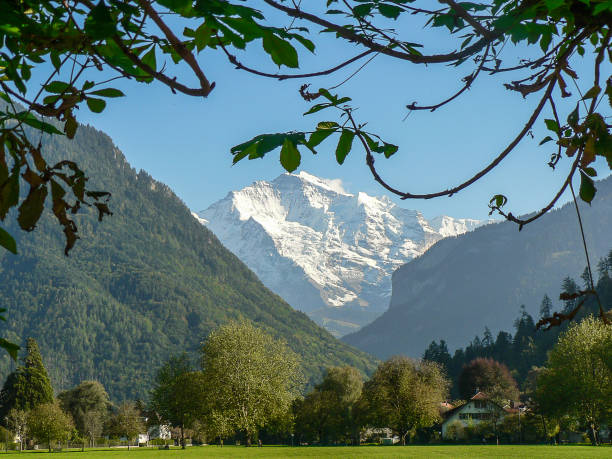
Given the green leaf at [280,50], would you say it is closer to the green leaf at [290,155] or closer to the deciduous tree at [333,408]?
the green leaf at [290,155]

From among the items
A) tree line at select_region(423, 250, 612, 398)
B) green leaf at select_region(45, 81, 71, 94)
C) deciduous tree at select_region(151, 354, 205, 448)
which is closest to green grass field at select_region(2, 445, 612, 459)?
deciduous tree at select_region(151, 354, 205, 448)

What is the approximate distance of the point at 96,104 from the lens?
1.55 metres

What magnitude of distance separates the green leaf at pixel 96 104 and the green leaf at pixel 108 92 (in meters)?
0.05

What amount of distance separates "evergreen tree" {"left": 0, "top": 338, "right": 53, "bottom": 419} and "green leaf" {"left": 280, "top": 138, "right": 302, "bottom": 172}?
7844cm

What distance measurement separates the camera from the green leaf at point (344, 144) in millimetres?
1388

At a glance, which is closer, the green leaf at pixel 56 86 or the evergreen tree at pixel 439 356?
the green leaf at pixel 56 86

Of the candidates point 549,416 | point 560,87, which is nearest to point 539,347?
point 549,416

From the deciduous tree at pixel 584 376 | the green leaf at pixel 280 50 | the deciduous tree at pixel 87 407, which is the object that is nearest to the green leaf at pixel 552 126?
the green leaf at pixel 280 50

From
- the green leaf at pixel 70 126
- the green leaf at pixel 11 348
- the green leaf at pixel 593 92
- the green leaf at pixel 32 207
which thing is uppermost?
A: the green leaf at pixel 70 126

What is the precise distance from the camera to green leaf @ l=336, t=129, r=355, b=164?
139cm

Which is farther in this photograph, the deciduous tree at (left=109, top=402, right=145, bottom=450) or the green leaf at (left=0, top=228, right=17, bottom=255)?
the deciduous tree at (left=109, top=402, right=145, bottom=450)

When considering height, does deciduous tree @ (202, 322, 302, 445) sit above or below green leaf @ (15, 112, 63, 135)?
below

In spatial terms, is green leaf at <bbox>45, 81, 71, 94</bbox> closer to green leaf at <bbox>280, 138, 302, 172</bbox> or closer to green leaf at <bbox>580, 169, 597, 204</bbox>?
green leaf at <bbox>280, 138, 302, 172</bbox>

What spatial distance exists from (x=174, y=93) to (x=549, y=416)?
5633 centimetres
